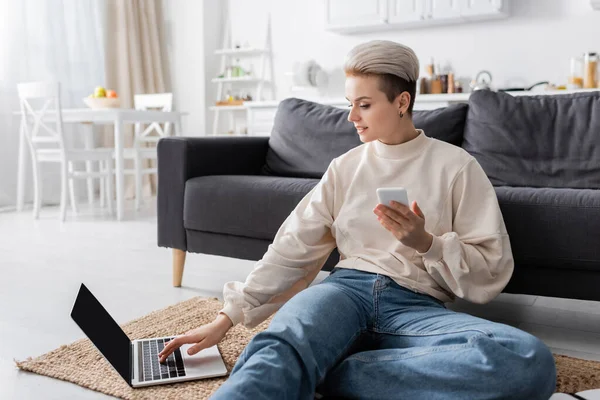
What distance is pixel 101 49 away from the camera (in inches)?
208

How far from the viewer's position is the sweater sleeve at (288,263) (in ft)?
4.41

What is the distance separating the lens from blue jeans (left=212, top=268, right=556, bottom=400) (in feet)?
3.41

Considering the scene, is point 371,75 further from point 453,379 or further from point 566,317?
point 566,317

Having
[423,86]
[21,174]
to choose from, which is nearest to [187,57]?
[21,174]

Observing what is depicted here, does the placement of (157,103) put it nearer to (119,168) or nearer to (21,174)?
(119,168)

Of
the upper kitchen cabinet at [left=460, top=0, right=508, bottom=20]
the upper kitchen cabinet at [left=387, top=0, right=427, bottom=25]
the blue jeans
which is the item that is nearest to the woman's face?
the blue jeans

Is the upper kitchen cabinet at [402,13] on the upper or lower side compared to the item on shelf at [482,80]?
upper

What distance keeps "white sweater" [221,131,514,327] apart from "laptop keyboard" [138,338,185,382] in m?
0.19

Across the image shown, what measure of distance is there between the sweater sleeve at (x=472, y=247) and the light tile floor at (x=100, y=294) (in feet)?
1.47

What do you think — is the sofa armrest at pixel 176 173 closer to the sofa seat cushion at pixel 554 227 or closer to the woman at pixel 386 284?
the woman at pixel 386 284

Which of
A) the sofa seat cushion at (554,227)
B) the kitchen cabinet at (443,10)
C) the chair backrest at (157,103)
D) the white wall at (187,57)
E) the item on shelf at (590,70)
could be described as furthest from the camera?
the white wall at (187,57)

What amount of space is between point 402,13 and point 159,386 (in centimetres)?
371

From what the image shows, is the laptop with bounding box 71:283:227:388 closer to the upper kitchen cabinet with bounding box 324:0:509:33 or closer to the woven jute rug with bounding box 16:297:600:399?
the woven jute rug with bounding box 16:297:600:399

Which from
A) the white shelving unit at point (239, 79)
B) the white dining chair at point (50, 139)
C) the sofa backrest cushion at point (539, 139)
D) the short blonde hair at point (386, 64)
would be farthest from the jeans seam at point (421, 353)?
the white shelving unit at point (239, 79)
